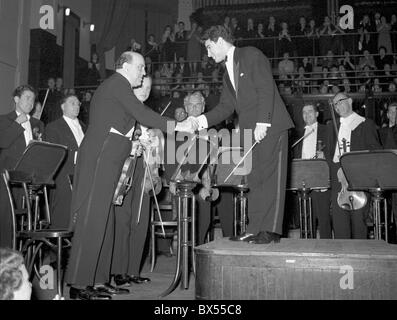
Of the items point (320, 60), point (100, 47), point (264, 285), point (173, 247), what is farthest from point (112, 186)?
point (100, 47)

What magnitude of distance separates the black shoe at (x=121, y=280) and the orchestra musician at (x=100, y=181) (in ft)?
1.12

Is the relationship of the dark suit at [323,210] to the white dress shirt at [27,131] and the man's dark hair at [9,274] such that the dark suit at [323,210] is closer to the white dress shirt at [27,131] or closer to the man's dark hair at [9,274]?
the white dress shirt at [27,131]

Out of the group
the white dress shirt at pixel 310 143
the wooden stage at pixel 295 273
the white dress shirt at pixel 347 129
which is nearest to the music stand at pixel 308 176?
the white dress shirt at pixel 347 129

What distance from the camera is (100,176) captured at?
2809mm

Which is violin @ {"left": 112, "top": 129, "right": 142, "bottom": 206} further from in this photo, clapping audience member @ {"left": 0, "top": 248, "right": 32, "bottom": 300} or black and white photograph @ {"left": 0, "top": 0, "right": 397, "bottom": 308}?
clapping audience member @ {"left": 0, "top": 248, "right": 32, "bottom": 300}

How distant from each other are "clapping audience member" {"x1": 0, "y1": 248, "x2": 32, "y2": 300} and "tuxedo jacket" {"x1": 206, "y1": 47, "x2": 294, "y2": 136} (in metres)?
1.69

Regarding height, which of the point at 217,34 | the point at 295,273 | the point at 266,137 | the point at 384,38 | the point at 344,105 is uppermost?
the point at 384,38

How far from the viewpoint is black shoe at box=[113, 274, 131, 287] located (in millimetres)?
3271

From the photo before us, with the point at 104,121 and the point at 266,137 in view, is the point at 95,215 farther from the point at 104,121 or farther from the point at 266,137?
the point at 266,137

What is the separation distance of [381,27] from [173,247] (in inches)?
279

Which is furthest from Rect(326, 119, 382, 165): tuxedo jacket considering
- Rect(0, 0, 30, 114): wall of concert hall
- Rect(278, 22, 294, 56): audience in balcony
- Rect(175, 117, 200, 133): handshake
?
Rect(278, 22, 294, 56): audience in balcony

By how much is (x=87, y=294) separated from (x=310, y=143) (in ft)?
9.48

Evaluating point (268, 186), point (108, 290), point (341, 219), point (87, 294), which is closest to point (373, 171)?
point (268, 186)

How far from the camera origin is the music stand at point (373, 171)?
3.06 metres
